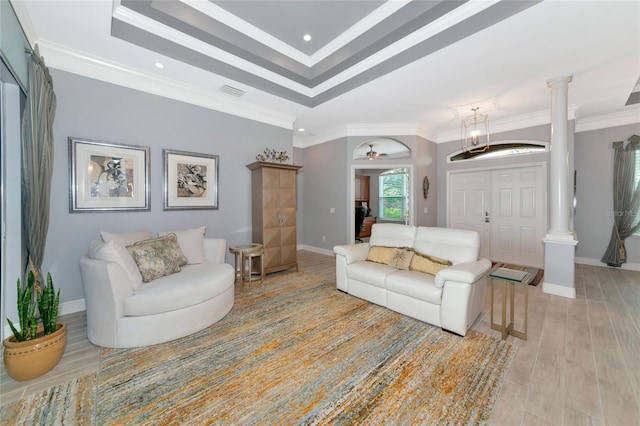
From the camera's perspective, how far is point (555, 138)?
3.39 meters

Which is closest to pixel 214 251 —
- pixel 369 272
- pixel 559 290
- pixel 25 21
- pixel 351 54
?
pixel 369 272

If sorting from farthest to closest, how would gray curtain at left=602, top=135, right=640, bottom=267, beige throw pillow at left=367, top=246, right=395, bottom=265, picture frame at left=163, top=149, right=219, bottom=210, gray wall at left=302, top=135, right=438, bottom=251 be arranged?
gray wall at left=302, top=135, right=438, bottom=251 → gray curtain at left=602, top=135, right=640, bottom=267 → picture frame at left=163, top=149, right=219, bottom=210 → beige throw pillow at left=367, top=246, right=395, bottom=265

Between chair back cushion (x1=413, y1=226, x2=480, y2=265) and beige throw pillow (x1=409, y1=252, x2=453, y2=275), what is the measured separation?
0.11m

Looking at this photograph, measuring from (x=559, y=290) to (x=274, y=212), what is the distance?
4192 mm

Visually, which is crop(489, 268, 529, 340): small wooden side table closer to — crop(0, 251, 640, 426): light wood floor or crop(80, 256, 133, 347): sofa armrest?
crop(0, 251, 640, 426): light wood floor

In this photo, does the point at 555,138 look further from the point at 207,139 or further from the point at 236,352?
the point at 207,139

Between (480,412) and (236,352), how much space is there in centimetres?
177

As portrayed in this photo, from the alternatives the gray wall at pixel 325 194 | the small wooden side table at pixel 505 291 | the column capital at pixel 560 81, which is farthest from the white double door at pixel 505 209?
the small wooden side table at pixel 505 291

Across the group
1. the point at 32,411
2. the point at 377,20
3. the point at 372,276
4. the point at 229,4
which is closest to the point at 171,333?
the point at 32,411

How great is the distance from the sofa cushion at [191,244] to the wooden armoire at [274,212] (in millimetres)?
1027

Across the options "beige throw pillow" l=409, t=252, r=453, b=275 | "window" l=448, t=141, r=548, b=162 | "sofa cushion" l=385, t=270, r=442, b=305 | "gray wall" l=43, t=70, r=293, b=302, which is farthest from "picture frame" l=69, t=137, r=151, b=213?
"window" l=448, t=141, r=548, b=162

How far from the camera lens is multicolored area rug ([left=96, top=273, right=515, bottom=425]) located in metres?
1.49

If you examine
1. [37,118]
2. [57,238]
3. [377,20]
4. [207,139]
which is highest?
[377,20]

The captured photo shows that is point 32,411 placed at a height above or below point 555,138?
below
